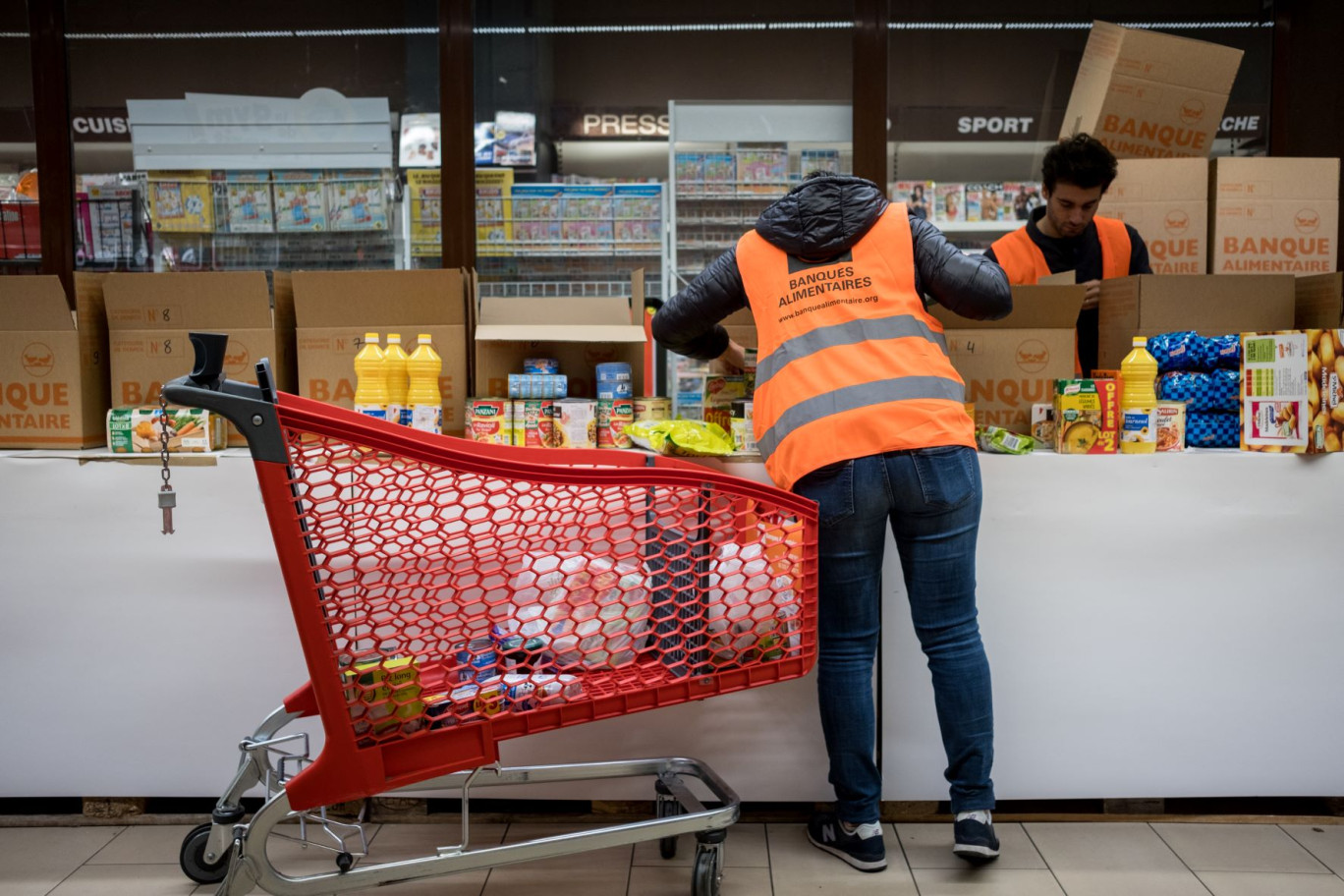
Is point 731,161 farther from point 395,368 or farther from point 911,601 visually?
point 911,601

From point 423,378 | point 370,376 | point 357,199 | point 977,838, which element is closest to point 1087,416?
point 977,838

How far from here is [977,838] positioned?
7.68 feet

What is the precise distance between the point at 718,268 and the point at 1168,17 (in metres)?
4.60

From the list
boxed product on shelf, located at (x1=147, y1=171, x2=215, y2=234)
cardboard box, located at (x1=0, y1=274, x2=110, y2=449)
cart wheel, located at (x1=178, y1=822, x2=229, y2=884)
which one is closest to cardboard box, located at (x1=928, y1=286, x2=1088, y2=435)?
cart wheel, located at (x1=178, y1=822, x2=229, y2=884)

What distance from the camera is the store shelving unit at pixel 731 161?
226 inches

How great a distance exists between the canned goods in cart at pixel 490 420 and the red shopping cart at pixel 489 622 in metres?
0.35

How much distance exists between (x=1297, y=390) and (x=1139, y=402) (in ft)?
1.15

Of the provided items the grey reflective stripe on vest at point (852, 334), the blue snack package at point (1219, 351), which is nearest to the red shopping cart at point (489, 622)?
the grey reflective stripe on vest at point (852, 334)

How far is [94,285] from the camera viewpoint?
9.23 feet

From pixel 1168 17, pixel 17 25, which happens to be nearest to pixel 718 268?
pixel 17 25

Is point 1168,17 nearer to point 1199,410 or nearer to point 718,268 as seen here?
point 1199,410

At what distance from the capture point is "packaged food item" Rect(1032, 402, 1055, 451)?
266 cm

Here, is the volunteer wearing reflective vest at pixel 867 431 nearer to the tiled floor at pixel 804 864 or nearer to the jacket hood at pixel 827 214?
the jacket hood at pixel 827 214

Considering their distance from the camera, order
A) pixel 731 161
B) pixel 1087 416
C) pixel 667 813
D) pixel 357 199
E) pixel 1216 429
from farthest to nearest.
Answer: pixel 731 161 → pixel 357 199 → pixel 1216 429 → pixel 1087 416 → pixel 667 813
